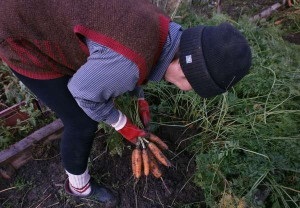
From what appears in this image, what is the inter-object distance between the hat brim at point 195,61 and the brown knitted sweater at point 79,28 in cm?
10

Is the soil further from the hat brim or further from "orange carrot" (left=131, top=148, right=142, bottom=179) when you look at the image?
the hat brim

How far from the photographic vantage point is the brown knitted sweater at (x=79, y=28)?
1.26m

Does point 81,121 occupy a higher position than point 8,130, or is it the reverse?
point 81,121

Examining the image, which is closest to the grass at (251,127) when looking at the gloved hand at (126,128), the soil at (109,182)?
the soil at (109,182)

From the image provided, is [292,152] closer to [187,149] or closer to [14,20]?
[187,149]

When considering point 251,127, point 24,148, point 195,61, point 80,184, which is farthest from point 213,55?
point 24,148

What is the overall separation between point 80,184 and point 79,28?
1.08 meters

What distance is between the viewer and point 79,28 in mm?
1257

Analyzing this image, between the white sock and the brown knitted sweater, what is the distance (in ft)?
2.68

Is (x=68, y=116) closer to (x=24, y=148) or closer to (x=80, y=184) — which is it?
(x=80, y=184)

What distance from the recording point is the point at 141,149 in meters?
2.01

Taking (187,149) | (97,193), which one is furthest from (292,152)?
(97,193)

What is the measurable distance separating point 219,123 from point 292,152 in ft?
1.64

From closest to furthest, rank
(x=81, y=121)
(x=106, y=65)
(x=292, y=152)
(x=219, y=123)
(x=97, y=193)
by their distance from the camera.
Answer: (x=106, y=65) → (x=81, y=121) → (x=292, y=152) → (x=97, y=193) → (x=219, y=123)
